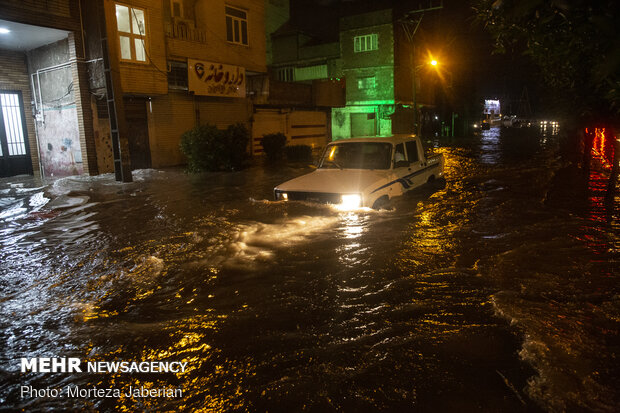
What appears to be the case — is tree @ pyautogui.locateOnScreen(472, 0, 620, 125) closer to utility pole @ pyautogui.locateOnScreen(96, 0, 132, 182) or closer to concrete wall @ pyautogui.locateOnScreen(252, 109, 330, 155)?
utility pole @ pyautogui.locateOnScreen(96, 0, 132, 182)

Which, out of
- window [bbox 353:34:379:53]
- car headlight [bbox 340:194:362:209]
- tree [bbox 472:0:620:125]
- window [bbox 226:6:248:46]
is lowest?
car headlight [bbox 340:194:362:209]

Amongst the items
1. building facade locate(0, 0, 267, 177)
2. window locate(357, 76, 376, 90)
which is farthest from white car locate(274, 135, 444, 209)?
window locate(357, 76, 376, 90)

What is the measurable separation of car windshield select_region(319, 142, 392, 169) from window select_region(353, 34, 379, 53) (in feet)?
94.6

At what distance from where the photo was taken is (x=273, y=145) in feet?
70.0

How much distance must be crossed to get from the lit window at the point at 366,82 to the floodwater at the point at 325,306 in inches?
1108

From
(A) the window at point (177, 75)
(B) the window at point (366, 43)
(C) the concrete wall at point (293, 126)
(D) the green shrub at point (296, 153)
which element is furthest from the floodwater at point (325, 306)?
(B) the window at point (366, 43)

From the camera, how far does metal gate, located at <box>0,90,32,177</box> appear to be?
53.5 ft

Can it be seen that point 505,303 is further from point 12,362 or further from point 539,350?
point 12,362

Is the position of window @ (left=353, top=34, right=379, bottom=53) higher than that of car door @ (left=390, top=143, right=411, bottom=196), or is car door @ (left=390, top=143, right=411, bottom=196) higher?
window @ (left=353, top=34, right=379, bottom=53)

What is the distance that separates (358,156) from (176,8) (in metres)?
13.8

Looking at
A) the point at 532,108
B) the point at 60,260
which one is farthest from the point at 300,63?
the point at 532,108

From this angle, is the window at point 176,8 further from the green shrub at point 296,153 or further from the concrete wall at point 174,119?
the green shrub at point 296,153

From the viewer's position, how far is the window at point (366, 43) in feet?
114

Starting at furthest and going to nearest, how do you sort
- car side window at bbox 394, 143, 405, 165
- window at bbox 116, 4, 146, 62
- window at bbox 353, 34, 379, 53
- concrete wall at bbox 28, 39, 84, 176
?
window at bbox 353, 34, 379, 53, window at bbox 116, 4, 146, 62, concrete wall at bbox 28, 39, 84, 176, car side window at bbox 394, 143, 405, 165
